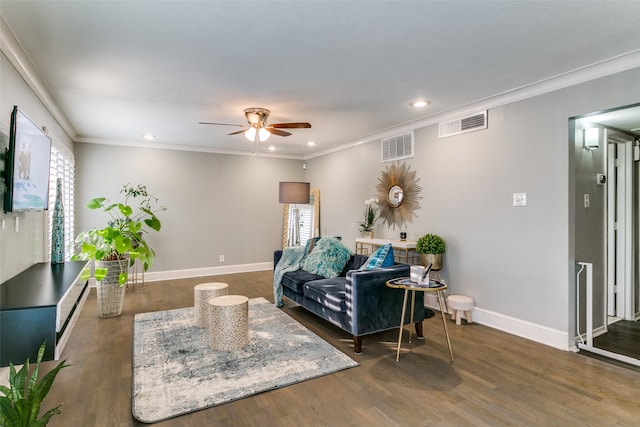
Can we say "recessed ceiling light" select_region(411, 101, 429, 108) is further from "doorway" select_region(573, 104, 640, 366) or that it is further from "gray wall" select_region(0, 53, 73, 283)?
"gray wall" select_region(0, 53, 73, 283)

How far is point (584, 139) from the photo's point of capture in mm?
3297

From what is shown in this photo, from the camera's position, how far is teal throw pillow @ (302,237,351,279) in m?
4.15

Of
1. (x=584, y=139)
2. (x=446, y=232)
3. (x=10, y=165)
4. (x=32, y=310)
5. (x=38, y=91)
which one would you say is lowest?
(x=32, y=310)

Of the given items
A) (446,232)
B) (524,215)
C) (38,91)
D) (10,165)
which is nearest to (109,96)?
(38,91)

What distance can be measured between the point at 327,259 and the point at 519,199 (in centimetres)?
219

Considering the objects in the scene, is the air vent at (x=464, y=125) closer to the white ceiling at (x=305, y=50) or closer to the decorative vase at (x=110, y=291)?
the white ceiling at (x=305, y=50)

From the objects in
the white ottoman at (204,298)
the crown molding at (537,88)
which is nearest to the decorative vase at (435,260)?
the crown molding at (537,88)

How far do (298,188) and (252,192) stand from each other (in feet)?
5.34

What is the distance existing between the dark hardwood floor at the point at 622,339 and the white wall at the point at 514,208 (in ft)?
1.58

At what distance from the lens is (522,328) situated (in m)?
3.45

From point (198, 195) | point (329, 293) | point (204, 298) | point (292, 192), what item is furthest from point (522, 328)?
point (198, 195)

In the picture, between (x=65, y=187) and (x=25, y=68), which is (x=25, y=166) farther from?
(x=65, y=187)

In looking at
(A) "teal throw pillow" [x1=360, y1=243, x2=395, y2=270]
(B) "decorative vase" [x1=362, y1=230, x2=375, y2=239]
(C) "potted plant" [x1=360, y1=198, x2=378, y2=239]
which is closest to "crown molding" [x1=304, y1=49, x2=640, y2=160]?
(C) "potted plant" [x1=360, y1=198, x2=378, y2=239]

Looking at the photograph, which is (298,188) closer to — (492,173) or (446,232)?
(446,232)
